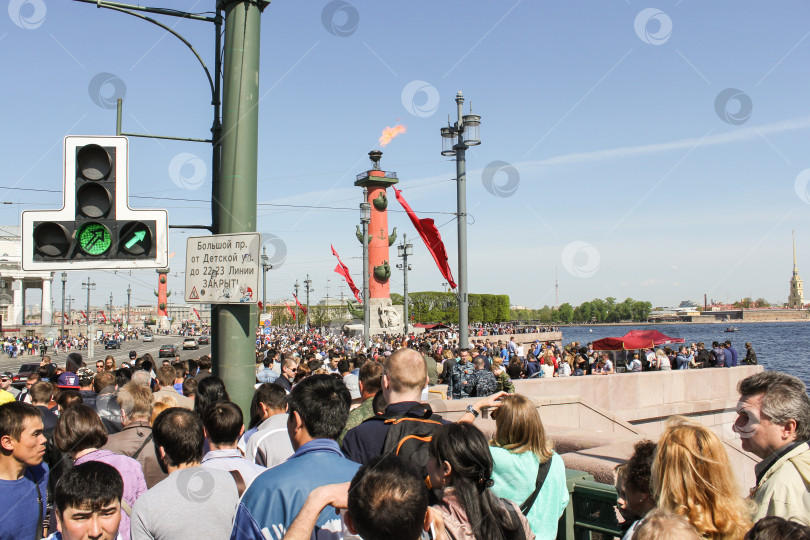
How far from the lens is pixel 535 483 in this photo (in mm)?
3654

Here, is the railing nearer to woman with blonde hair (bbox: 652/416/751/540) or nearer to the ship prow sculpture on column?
woman with blonde hair (bbox: 652/416/751/540)

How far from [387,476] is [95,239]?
438 centimetres

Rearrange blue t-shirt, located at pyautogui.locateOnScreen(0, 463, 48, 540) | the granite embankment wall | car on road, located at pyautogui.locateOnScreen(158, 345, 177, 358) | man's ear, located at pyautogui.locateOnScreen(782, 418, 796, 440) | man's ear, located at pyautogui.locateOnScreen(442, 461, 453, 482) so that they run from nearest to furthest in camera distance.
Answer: man's ear, located at pyautogui.locateOnScreen(442, 461, 453, 482)
man's ear, located at pyautogui.locateOnScreen(782, 418, 796, 440)
blue t-shirt, located at pyautogui.locateOnScreen(0, 463, 48, 540)
the granite embankment wall
car on road, located at pyautogui.locateOnScreen(158, 345, 177, 358)

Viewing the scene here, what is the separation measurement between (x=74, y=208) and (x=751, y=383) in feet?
17.1

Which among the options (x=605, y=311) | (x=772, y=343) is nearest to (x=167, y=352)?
(x=772, y=343)

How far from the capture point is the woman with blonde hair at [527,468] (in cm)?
361

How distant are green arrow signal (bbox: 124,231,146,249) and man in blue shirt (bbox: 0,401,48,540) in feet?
7.09

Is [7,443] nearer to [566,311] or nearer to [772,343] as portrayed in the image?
[772,343]

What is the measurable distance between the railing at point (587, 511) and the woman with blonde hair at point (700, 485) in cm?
171

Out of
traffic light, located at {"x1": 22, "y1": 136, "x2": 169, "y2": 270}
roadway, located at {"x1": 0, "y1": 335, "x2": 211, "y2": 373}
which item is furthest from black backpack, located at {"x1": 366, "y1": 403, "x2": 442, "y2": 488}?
roadway, located at {"x1": 0, "y1": 335, "x2": 211, "y2": 373}

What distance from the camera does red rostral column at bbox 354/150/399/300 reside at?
58875 mm

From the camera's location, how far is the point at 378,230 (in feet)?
196

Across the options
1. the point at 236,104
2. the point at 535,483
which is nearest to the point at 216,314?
the point at 236,104

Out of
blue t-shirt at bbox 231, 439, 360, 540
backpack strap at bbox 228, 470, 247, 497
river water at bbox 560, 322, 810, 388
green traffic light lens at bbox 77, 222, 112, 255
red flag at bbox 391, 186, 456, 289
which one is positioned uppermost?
red flag at bbox 391, 186, 456, 289
